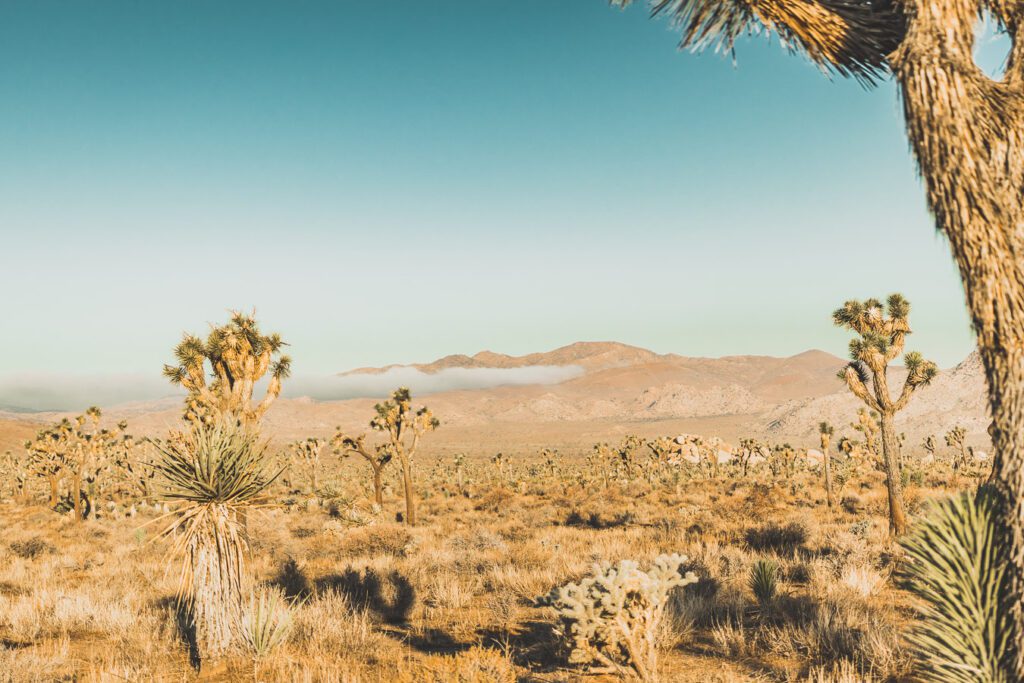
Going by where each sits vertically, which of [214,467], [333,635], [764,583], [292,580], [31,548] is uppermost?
[214,467]

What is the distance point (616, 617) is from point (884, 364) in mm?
14196

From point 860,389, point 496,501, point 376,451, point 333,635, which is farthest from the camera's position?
point 376,451

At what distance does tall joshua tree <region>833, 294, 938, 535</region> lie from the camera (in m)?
15.2

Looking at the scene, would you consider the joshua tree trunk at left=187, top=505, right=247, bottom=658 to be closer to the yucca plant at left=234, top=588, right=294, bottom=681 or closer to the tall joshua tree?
the yucca plant at left=234, top=588, right=294, bottom=681

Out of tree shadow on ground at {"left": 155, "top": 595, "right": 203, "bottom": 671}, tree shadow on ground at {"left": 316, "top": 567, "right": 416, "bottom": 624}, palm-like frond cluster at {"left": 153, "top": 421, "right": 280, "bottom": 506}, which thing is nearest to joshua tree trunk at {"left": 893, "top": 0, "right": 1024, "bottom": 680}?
palm-like frond cluster at {"left": 153, "top": 421, "right": 280, "bottom": 506}

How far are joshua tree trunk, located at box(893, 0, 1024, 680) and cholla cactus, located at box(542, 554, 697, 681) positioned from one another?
2913 millimetres

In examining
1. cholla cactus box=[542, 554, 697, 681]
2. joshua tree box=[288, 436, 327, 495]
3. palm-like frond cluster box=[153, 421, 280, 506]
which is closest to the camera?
cholla cactus box=[542, 554, 697, 681]

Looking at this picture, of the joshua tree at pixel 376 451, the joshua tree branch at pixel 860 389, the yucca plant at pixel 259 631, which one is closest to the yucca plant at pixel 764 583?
the yucca plant at pixel 259 631

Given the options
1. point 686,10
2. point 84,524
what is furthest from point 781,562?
point 84,524

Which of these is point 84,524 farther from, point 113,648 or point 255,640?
point 255,640

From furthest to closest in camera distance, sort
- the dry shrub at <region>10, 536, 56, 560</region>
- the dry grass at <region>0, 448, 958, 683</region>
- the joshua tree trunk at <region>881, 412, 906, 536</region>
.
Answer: the dry shrub at <region>10, 536, 56, 560</region>, the joshua tree trunk at <region>881, 412, 906, 536</region>, the dry grass at <region>0, 448, 958, 683</region>

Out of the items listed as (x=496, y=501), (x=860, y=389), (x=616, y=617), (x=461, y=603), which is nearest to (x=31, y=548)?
(x=461, y=603)

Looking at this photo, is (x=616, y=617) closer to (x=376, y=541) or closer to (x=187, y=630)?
(x=187, y=630)

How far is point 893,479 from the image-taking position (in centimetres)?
1504
